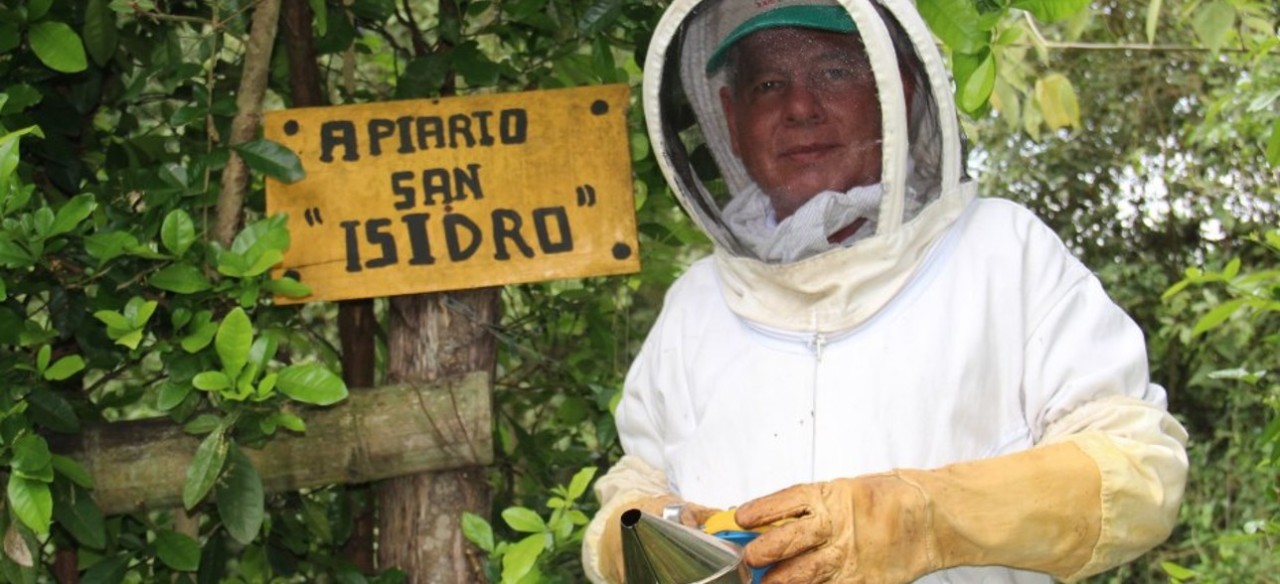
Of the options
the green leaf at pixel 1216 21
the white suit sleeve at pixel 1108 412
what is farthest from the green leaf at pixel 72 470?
the green leaf at pixel 1216 21

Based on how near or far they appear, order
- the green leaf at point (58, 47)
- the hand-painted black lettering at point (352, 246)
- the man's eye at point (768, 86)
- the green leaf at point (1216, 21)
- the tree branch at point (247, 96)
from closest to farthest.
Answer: the man's eye at point (768, 86) < the green leaf at point (58, 47) < the hand-painted black lettering at point (352, 246) < the tree branch at point (247, 96) < the green leaf at point (1216, 21)

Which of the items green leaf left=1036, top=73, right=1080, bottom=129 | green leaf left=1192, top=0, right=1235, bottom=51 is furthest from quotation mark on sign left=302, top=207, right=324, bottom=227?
green leaf left=1036, top=73, right=1080, bottom=129

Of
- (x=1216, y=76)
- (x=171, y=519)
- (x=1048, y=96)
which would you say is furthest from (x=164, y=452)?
(x=1216, y=76)

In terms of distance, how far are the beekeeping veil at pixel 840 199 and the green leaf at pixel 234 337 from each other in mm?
689

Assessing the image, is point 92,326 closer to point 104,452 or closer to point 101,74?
point 104,452

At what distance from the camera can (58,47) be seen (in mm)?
2637

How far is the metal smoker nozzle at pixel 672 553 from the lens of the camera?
1.79 metres

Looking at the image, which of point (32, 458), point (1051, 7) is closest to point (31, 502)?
point (32, 458)

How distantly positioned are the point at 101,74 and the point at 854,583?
193 centimetres

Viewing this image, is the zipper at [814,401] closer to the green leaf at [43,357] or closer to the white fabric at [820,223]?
the white fabric at [820,223]

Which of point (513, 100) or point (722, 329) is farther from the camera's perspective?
point (513, 100)

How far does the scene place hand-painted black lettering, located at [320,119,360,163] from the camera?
2.78m

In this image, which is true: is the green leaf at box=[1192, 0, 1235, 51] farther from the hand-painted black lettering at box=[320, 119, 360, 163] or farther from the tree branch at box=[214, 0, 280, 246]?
the tree branch at box=[214, 0, 280, 246]

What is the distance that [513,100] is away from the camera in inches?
110
